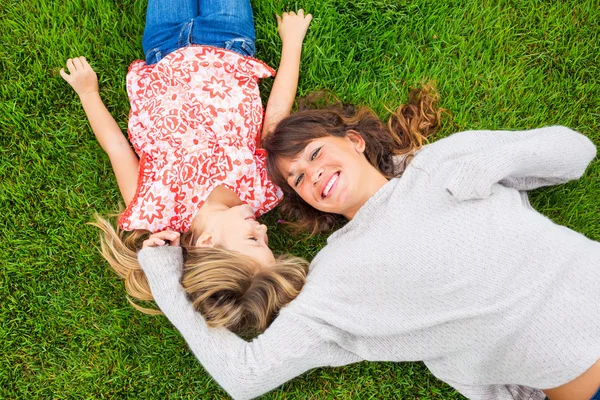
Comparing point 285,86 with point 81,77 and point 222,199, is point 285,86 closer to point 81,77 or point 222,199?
point 222,199

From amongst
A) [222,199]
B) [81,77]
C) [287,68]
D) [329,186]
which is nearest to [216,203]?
[222,199]

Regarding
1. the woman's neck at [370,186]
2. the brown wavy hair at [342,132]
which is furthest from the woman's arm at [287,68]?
the woman's neck at [370,186]

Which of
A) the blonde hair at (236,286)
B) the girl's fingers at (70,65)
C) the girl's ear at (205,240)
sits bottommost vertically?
the blonde hair at (236,286)

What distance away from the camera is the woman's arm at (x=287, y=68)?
2.64 meters

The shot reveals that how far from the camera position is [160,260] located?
87.5 inches

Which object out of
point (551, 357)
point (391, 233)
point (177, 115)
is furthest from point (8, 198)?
point (551, 357)

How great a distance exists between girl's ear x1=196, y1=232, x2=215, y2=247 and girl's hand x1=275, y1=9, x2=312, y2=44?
4.04 ft

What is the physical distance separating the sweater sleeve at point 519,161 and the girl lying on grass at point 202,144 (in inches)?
35.4

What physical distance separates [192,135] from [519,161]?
5.32ft

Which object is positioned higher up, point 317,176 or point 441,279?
point 317,176

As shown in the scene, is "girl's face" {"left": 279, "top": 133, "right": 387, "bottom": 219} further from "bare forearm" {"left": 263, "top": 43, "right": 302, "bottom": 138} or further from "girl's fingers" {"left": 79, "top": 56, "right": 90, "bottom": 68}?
"girl's fingers" {"left": 79, "top": 56, "right": 90, "bottom": 68}

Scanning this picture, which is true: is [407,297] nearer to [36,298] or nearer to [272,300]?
[272,300]

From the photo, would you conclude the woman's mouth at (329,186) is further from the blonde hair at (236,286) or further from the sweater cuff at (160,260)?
the sweater cuff at (160,260)

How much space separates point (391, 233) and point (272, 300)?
0.63 meters
